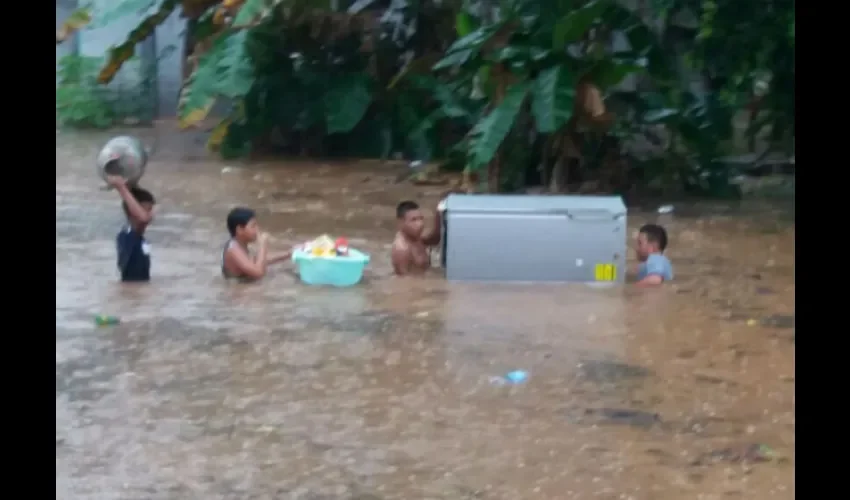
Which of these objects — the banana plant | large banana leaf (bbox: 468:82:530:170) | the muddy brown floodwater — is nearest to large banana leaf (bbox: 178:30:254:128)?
the banana plant

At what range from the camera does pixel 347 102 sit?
12.5 meters

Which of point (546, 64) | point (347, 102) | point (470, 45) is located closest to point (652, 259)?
point (546, 64)

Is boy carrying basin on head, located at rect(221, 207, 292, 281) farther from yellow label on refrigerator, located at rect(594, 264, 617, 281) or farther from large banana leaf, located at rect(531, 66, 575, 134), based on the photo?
large banana leaf, located at rect(531, 66, 575, 134)

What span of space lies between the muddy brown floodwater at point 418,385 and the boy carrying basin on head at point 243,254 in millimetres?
134

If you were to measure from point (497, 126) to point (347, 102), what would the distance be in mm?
4084

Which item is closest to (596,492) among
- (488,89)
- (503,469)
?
(503,469)

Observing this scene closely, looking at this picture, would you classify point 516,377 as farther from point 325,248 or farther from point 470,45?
point 470,45

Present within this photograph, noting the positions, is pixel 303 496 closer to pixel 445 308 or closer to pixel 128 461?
pixel 128 461

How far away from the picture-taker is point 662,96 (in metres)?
10.1

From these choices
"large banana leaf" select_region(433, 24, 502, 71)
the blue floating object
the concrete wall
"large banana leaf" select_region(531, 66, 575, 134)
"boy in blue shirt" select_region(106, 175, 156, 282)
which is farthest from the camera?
the concrete wall

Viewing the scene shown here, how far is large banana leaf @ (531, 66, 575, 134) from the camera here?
8406mm

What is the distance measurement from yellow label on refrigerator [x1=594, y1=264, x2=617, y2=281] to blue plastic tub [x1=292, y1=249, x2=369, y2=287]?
1275 millimetres

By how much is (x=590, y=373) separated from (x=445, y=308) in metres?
1.31

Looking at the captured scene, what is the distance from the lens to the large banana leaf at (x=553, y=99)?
331 inches
